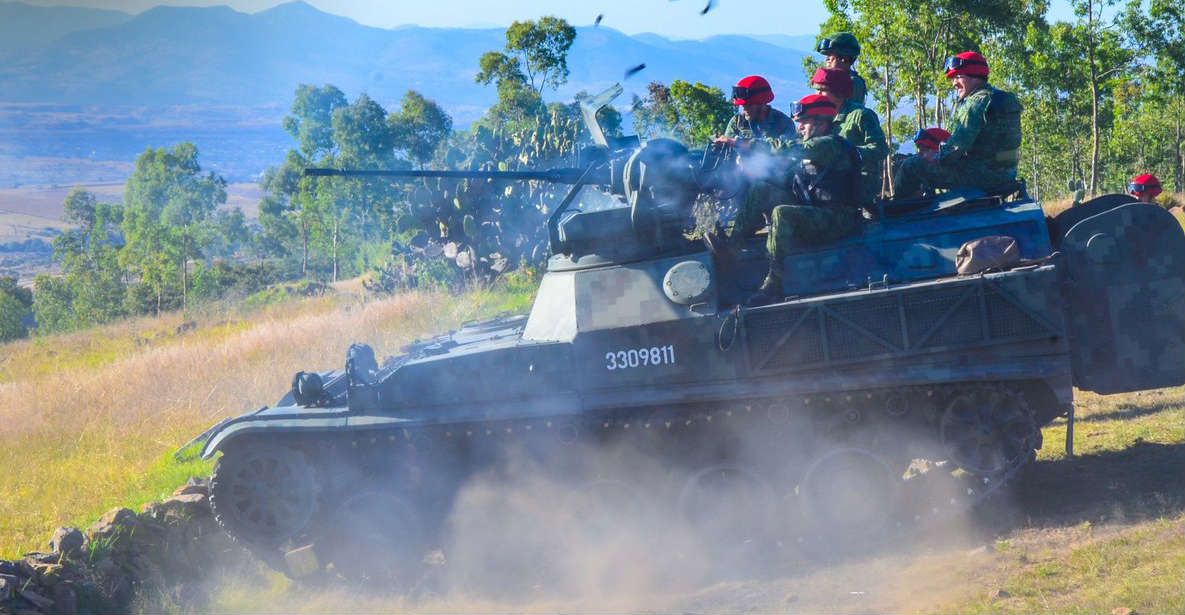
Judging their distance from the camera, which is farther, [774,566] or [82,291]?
[82,291]

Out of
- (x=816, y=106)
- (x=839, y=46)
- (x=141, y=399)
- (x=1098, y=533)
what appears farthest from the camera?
(x=141, y=399)

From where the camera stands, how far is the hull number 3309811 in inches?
346

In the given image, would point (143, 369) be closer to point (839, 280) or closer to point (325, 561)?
point (325, 561)

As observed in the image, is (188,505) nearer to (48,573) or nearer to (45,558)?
(45,558)

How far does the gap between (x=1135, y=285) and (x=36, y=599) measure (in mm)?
9257

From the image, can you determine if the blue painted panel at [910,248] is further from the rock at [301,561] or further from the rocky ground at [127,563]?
the rocky ground at [127,563]

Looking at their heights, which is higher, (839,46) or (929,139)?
(839,46)

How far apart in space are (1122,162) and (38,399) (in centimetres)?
4102

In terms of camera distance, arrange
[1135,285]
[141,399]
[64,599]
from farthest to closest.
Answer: [141,399] < [1135,285] < [64,599]

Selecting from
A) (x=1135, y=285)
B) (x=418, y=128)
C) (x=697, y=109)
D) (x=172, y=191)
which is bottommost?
(x=1135, y=285)

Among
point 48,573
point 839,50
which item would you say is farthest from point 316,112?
point 48,573

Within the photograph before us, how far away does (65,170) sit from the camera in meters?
187

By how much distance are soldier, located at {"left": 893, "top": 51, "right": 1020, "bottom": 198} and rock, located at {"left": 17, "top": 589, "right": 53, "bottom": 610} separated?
8.33 metres

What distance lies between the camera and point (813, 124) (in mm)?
9211
